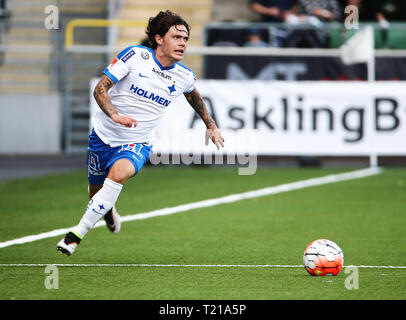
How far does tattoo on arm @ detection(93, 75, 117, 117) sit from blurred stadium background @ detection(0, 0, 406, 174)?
9.85m

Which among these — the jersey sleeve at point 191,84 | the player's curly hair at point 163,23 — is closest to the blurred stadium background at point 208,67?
the jersey sleeve at point 191,84

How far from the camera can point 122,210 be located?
39.9 feet

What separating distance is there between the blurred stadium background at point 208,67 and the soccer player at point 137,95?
9277 mm

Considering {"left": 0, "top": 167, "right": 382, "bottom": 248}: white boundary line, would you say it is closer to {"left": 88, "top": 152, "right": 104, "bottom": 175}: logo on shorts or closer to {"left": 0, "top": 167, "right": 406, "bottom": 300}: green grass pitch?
{"left": 0, "top": 167, "right": 406, "bottom": 300}: green grass pitch

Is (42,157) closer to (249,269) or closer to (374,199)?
(374,199)

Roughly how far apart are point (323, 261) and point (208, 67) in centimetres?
1174

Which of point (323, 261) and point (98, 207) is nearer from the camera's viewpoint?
point (323, 261)

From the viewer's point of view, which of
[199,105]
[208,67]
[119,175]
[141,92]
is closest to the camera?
[119,175]

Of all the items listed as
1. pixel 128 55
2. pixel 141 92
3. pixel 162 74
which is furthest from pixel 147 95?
pixel 128 55

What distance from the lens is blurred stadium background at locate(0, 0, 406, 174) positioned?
18000 millimetres

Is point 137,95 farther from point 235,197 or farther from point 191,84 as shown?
point 235,197

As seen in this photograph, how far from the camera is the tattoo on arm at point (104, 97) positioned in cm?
777

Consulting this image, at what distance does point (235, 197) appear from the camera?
1373 centimetres
